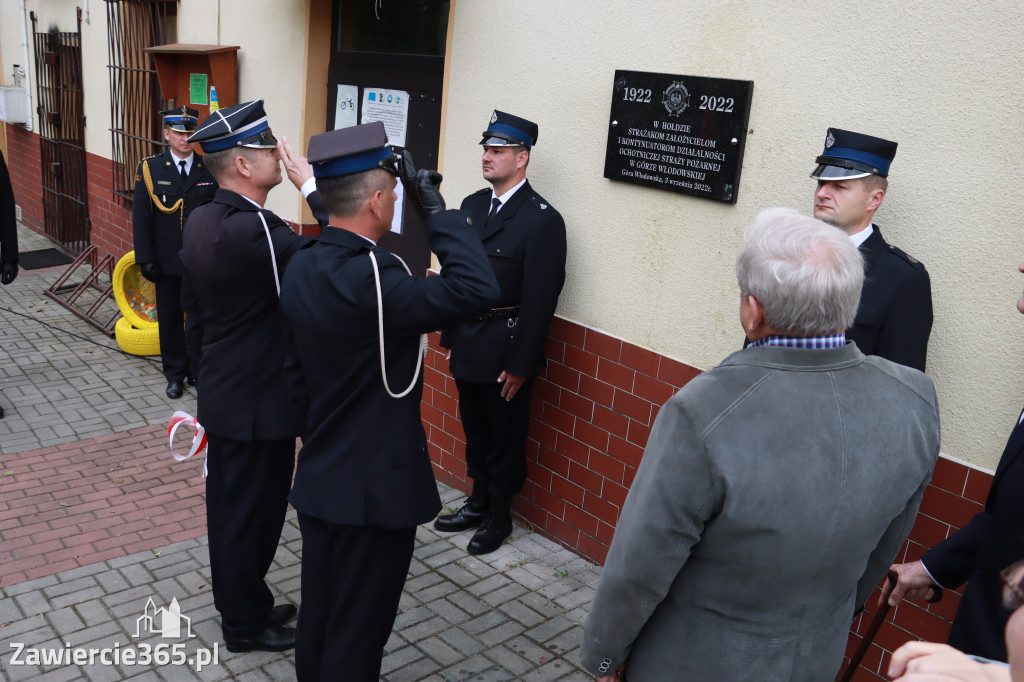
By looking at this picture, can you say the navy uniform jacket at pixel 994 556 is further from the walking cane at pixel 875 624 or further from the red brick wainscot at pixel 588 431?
the red brick wainscot at pixel 588 431

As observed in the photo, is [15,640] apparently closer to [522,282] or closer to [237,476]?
[237,476]

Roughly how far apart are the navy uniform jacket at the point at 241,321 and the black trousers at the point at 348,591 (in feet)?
1.88

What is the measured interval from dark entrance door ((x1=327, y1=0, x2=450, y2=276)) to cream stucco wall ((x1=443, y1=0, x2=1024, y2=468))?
0.43m

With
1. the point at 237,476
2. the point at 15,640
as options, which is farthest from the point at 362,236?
the point at 15,640

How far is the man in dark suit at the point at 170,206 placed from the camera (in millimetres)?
6137

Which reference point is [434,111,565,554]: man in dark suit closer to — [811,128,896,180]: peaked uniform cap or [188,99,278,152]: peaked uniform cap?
[188,99,278,152]: peaked uniform cap

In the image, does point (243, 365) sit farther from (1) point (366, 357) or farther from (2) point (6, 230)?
(2) point (6, 230)

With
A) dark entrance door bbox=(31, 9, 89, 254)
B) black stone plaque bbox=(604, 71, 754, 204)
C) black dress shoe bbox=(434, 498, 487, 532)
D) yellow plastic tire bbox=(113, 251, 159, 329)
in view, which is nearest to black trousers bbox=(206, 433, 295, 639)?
black dress shoe bbox=(434, 498, 487, 532)

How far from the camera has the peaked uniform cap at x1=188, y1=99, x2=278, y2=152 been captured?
3137 millimetres

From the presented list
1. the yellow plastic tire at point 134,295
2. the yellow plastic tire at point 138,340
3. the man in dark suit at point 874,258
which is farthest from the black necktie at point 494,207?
the yellow plastic tire at point 134,295

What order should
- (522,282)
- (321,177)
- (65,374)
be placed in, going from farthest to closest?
(65,374), (522,282), (321,177)

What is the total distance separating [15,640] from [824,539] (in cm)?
323

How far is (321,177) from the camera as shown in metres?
2.55

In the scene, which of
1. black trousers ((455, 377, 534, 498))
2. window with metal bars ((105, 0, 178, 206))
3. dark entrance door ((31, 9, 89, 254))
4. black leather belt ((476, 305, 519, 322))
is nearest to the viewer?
black leather belt ((476, 305, 519, 322))
